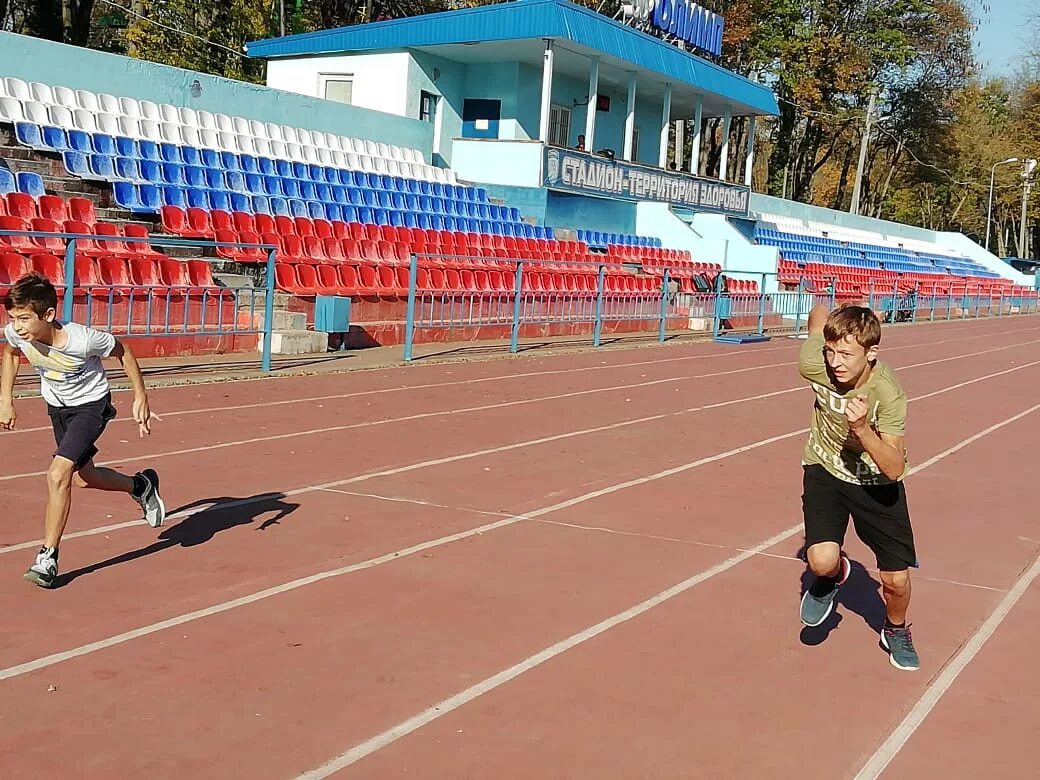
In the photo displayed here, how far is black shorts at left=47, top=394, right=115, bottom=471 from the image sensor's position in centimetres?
626

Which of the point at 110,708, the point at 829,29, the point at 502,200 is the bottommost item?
the point at 110,708

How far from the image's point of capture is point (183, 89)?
25.0 m

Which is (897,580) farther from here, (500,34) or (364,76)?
(364,76)

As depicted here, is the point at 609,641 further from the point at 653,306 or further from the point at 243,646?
the point at 653,306

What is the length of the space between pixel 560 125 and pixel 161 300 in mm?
24532

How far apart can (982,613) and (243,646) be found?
3.84 metres

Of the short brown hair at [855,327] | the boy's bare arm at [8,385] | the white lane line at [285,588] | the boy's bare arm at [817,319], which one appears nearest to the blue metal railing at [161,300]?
the white lane line at [285,588]

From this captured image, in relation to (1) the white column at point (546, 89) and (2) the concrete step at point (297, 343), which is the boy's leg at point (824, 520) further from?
(1) the white column at point (546, 89)

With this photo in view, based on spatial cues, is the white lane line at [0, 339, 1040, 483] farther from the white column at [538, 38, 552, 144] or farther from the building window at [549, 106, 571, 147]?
the building window at [549, 106, 571, 147]

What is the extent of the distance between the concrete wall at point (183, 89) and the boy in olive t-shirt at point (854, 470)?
733 inches

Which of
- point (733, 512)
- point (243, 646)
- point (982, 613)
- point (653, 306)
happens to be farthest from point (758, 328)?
point (243, 646)

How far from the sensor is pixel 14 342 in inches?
245

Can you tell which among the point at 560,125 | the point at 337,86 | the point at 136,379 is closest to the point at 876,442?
the point at 136,379

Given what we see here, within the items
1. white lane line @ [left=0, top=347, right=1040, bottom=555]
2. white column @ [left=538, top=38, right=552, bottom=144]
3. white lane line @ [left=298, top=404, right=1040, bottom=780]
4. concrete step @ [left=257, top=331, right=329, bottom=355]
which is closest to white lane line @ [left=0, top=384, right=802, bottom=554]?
white lane line @ [left=0, top=347, right=1040, bottom=555]
